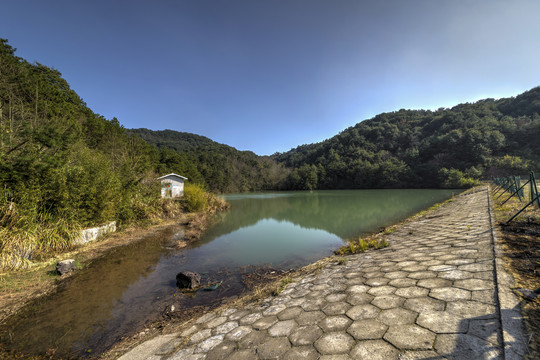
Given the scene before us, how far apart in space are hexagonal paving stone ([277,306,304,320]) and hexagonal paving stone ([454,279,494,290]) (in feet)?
4.68

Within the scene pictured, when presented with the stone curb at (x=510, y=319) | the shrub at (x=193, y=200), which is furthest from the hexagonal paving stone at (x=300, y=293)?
the shrub at (x=193, y=200)

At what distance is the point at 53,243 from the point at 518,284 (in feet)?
25.2

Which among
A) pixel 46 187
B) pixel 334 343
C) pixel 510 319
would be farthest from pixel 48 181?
pixel 510 319

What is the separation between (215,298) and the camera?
3.37 meters

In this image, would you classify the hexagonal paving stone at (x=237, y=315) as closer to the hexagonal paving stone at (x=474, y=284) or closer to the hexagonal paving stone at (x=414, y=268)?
the hexagonal paving stone at (x=414, y=268)

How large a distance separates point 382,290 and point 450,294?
21.1 inches

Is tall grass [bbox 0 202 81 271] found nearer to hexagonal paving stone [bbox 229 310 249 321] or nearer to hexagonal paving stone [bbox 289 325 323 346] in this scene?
hexagonal paving stone [bbox 229 310 249 321]

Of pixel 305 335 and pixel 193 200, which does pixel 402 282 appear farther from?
pixel 193 200

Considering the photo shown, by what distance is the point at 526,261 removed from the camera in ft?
6.81

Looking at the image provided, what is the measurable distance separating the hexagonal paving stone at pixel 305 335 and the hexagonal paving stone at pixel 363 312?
0.32 metres

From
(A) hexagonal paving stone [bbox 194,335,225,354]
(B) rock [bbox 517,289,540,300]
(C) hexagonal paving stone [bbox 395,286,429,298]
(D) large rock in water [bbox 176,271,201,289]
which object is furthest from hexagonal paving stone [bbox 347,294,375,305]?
(D) large rock in water [bbox 176,271,201,289]

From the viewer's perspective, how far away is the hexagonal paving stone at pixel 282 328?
1749 millimetres

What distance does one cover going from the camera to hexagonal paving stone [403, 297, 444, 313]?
62.6 inches

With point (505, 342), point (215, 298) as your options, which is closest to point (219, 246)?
point (215, 298)
